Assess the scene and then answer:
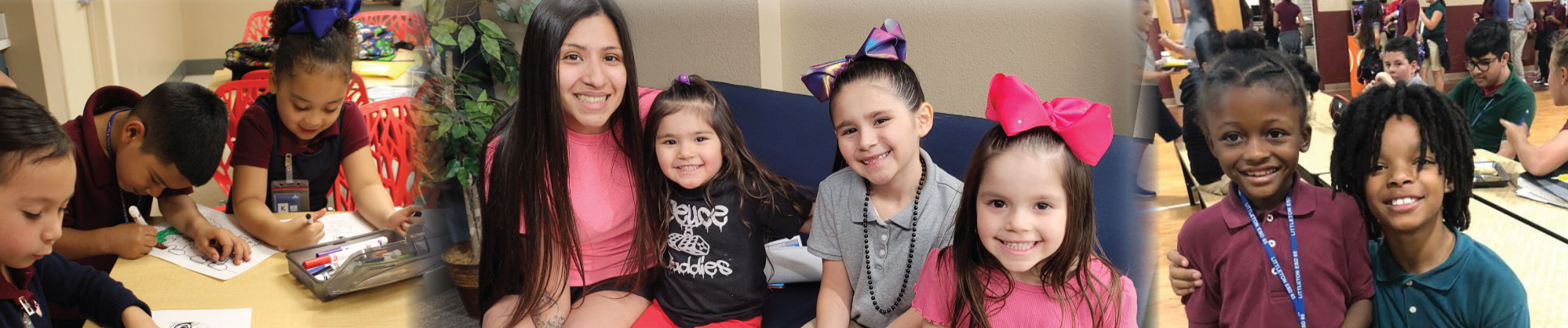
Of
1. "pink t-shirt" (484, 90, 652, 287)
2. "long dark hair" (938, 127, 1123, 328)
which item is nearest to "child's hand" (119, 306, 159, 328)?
"pink t-shirt" (484, 90, 652, 287)

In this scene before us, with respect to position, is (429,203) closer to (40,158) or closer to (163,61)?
(163,61)

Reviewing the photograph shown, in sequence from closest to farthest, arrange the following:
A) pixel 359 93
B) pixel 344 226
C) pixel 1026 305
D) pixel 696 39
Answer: pixel 1026 305, pixel 344 226, pixel 359 93, pixel 696 39

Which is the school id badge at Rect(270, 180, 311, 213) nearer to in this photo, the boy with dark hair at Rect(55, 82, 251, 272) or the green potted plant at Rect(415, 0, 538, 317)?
the boy with dark hair at Rect(55, 82, 251, 272)

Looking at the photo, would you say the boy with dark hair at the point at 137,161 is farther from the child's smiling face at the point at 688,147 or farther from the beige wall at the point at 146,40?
the child's smiling face at the point at 688,147

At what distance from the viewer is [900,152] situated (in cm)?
166

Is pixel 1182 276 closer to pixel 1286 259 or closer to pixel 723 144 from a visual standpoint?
pixel 1286 259

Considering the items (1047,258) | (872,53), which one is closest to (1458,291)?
(1047,258)

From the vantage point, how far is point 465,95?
9.96 ft

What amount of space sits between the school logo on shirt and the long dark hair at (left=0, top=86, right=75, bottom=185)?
101cm

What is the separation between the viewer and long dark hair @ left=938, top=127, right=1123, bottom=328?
144cm

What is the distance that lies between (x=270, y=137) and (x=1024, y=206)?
1.67 m

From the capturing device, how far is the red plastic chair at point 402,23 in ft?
8.85

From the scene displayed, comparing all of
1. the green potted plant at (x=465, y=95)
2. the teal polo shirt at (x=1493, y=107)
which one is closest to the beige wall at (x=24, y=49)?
the green potted plant at (x=465, y=95)

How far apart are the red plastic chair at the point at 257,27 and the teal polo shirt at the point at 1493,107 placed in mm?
2417
